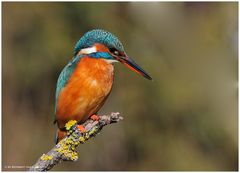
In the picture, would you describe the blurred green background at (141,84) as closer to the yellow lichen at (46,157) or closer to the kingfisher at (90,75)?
the kingfisher at (90,75)

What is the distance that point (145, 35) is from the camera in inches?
250

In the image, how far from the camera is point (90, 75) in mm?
3338

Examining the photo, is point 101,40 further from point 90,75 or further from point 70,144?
point 70,144

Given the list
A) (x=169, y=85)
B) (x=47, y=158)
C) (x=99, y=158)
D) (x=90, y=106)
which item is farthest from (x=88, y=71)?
(x=169, y=85)

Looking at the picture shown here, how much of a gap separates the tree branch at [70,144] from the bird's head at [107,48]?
0.41 meters

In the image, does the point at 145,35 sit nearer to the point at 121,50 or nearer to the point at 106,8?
the point at 106,8

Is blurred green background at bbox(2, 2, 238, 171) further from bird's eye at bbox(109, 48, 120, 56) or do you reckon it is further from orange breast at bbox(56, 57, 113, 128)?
bird's eye at bbox(109, 48, 120, 56)

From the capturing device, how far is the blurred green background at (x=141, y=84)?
5.90 metres

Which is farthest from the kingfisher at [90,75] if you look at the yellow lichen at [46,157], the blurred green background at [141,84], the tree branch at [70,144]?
the blurred green background at [141,84]

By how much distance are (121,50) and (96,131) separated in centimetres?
52

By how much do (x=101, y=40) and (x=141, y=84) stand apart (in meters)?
3.08

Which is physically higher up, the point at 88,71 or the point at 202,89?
the point at 88,71

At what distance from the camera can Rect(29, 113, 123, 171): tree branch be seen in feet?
9.69

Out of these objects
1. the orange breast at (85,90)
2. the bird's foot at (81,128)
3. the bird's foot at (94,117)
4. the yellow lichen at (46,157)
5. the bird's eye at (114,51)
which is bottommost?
the yellow lichen at (46,157)
